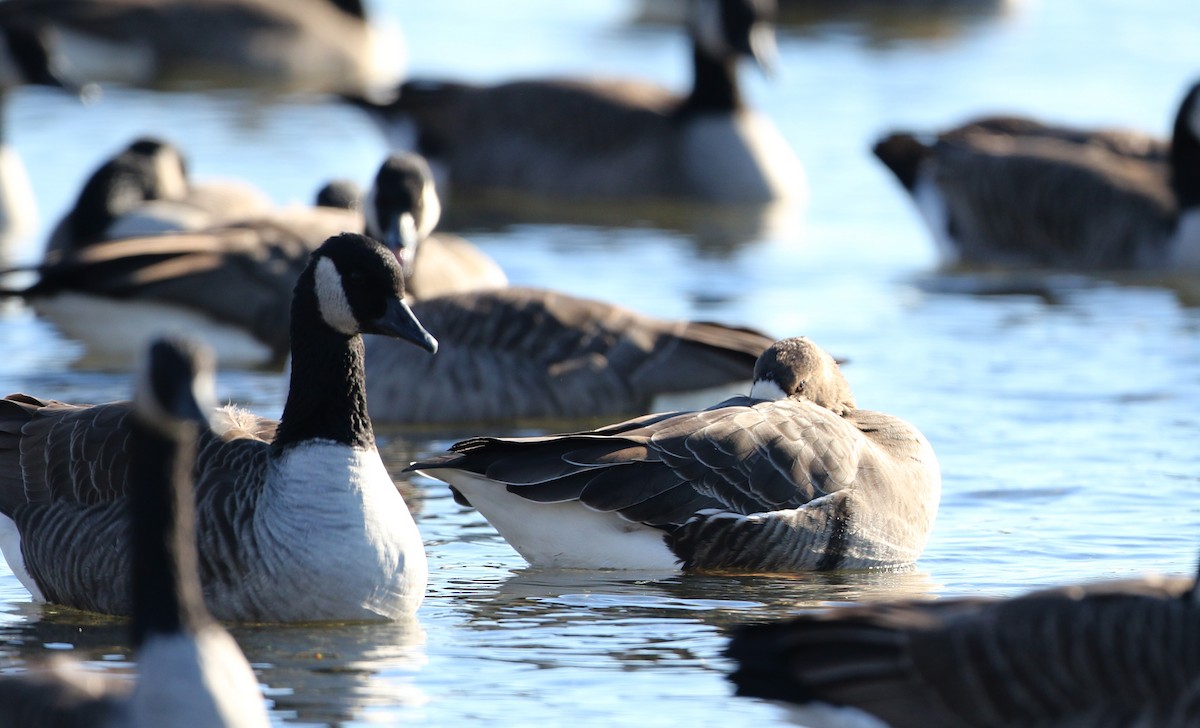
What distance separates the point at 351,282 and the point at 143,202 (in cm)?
810

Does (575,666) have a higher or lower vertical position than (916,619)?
lower

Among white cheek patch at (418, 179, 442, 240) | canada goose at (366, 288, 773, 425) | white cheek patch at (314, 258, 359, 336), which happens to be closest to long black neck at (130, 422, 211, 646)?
white cheek patch at (314, 258, 359, 336)

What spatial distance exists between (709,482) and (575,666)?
1.13 m

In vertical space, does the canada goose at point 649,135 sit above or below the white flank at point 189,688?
above

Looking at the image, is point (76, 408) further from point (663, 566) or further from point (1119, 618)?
point (1119, 618)

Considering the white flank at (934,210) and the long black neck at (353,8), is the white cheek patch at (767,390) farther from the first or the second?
the long black neck at (353,8)

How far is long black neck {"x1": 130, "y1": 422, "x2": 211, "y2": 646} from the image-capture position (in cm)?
520

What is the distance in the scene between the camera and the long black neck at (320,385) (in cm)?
724

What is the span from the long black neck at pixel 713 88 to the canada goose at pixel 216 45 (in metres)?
6.96

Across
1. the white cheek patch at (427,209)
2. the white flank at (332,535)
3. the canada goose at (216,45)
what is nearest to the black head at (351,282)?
the white flank at (332,535)

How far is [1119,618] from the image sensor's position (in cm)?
547

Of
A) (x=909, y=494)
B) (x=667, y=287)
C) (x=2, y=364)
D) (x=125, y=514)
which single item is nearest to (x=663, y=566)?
(x=909, y=494)

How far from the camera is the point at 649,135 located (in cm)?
1880

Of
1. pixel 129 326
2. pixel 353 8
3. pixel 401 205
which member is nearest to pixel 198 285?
pixel 129 326
